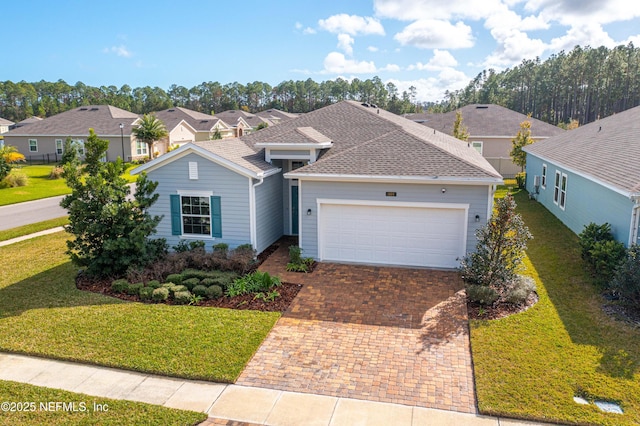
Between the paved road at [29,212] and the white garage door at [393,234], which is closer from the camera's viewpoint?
the white garage door at [393,234]

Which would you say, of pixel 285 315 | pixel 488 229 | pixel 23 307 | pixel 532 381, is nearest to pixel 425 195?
pixel 488 229

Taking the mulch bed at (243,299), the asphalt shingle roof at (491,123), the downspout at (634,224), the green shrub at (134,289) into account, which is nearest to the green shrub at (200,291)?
the mulch bed at (243,299)

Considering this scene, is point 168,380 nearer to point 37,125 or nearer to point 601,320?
point 601,320

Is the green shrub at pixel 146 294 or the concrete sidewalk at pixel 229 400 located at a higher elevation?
the green shrub at pixel 146 294

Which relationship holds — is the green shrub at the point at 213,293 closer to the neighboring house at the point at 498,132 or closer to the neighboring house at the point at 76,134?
the neighboring house at the point at 498,132

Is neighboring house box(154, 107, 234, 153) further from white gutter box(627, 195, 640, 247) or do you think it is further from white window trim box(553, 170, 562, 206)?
white gutter box(627, 195, 640, 247)

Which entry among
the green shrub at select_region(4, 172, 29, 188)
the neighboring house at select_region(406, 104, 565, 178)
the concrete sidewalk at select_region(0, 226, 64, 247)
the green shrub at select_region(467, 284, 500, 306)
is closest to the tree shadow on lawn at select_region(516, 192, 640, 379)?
the green shrub at select_region(467, 284, 500, 306)

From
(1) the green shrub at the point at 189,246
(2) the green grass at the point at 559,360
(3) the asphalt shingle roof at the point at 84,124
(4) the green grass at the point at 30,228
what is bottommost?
(2) the green grass at the point at 559,360

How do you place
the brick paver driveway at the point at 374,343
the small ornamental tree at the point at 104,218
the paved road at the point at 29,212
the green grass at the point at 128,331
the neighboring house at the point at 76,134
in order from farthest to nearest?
the neighboring house at the point at 76,134
the paved road at the point at 29,212
the small ornamental tree at the point at 104,218
the green grass at the point at 128,331
the brick paver driveway at the point at 374,343
